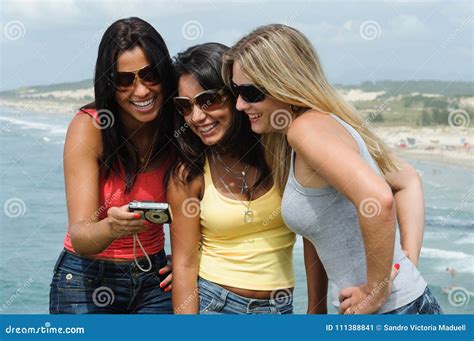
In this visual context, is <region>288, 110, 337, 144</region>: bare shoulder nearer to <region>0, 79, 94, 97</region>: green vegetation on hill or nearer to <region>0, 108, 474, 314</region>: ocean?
<region>0, 108, 474, 314</region>: ocean

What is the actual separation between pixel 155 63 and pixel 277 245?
1.13m

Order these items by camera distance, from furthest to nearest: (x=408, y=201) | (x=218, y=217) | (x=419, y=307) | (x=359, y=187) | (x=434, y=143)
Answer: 1. (x=434, y=143)
2. (x=408, y=201)
3. (x=218, y=217)
4. (x=419, y=307)
5. (x=359, y=187)

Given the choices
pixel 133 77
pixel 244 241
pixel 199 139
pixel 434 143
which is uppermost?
pixel 133 77

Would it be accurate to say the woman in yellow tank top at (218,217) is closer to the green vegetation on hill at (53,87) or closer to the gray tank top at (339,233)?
the gray tank top at (339,233)

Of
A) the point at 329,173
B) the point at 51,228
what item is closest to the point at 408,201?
the point at 329,173

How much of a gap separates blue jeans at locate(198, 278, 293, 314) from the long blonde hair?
35.6 inches

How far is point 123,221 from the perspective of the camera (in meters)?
3.39

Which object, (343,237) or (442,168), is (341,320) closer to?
(343,237)

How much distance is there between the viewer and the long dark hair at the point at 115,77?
3.66m

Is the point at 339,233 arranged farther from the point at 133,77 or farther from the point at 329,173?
the point at 133,77

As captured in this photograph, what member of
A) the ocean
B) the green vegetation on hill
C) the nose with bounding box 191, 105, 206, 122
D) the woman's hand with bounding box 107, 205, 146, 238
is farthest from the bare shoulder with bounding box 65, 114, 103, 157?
the green vegetation on hill

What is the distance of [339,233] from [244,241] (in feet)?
2.31

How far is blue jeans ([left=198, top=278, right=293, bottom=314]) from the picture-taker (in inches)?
141

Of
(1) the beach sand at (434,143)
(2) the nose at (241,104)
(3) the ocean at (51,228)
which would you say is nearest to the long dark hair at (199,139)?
(2) the nose at (241,104)
